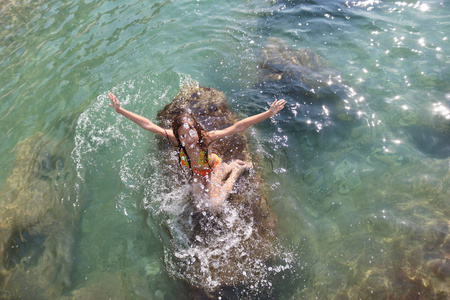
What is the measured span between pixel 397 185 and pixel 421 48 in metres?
3.85

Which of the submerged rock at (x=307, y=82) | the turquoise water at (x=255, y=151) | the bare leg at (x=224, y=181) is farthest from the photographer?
the submerged rock at (x=307, y=82)

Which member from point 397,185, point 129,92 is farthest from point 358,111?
point 129,92

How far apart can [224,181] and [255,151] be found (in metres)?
0.96

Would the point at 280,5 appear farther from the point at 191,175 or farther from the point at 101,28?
the point at 191,175

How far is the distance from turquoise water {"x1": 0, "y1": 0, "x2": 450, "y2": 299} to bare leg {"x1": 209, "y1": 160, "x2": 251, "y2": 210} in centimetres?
49

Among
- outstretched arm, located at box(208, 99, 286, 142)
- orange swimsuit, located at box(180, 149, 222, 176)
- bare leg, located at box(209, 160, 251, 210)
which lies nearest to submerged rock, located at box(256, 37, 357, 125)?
outstretched arm, located at box(208, 99, 286, 142)

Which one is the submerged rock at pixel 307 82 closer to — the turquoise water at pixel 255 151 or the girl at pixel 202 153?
the turquoise water at pixel 255 151

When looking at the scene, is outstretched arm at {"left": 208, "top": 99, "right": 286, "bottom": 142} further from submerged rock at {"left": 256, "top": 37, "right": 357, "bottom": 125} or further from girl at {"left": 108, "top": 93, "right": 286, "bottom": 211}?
submerged rock at {"left": 256, "top": 37, "right": 357, "bottom": 125}

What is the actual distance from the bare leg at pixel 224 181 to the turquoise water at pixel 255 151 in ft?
1.60

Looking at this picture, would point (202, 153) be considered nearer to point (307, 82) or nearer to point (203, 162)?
point (203, 162)

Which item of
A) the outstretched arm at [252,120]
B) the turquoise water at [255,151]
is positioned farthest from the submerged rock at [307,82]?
the outstretched arm at [252,120]

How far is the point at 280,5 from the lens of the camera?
9492 millimetres

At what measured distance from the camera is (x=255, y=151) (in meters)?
5.75

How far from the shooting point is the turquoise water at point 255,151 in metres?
4.27
